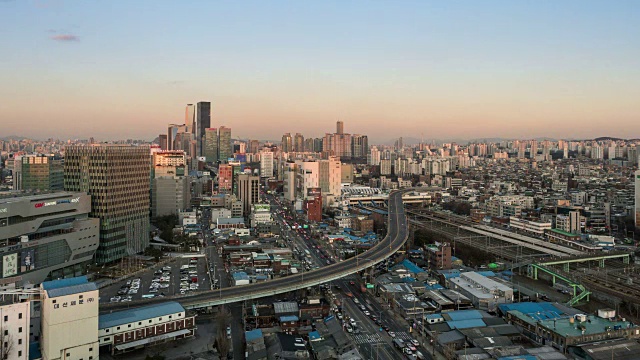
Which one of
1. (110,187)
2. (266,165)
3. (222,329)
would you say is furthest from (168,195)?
(266,165)

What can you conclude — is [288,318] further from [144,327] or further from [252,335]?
[144,327]

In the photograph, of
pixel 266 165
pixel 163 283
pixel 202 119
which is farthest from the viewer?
pixel 202 119

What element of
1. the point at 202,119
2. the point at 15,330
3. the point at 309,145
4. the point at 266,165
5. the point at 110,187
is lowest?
the point at 15,330

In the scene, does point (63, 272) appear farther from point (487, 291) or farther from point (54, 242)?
point (487, 291)

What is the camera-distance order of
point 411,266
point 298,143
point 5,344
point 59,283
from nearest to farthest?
point 5,344 → point 59,283 → point 411,266 → point 298,143

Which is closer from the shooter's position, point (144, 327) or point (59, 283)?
point (59, 283)

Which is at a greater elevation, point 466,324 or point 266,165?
point 266,165

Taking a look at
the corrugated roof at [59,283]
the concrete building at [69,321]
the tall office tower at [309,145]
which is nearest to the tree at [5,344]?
the concrete building at [69,321]
